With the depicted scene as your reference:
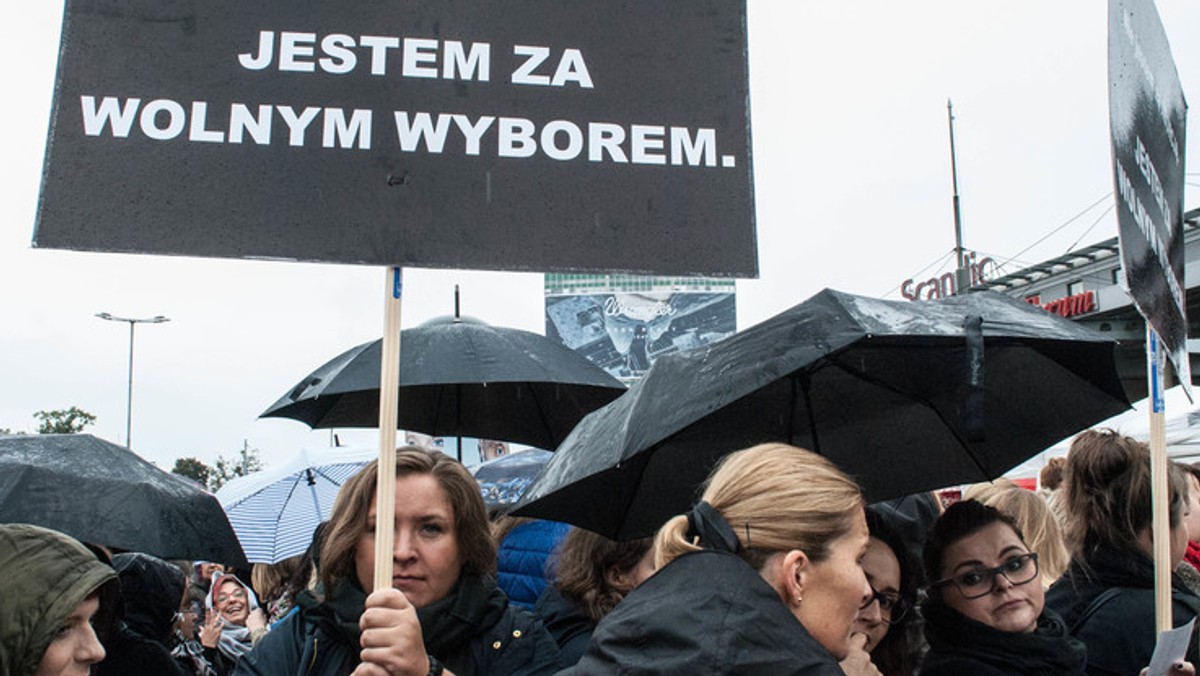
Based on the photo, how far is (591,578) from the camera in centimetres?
314

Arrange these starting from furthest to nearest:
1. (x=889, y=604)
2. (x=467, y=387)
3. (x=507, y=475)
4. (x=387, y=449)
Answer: (x=507, y=475), (x=467, y=387), (x=889, y=604), (x=387, y=449)

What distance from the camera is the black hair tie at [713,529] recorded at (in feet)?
6.04

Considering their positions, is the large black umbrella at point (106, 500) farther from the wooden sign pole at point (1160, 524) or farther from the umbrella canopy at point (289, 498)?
the umbrella canopy at point (289, 498)

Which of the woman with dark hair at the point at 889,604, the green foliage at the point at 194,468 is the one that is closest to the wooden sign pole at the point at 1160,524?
the woman with dark hair at the point at 889,604

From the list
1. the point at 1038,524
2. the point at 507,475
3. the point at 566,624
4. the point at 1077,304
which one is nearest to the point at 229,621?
the point at 507,475

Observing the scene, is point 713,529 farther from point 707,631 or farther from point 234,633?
point 234,633

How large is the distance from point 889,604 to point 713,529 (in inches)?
44.3

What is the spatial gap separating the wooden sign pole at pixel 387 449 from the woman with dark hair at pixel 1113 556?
6.34ft

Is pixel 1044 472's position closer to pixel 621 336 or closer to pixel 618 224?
pixel 618 224

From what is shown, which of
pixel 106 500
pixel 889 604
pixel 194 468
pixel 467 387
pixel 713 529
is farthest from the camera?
pixel 194 468

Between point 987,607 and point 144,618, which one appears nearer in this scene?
point 987,607

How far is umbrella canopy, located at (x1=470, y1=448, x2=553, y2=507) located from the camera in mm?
5555

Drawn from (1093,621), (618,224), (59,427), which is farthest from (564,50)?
(59,427)

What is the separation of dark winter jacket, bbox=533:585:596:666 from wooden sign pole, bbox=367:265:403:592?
96cm
